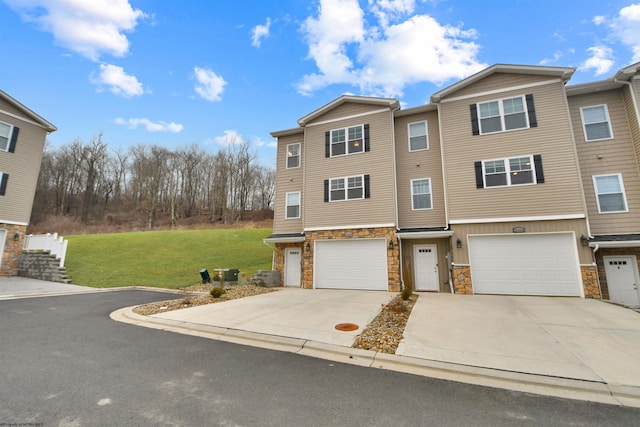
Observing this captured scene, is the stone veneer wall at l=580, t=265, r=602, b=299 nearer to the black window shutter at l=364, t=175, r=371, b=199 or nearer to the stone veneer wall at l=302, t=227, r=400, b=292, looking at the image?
the stone veneer wall at l=302, t=227, r=400, b=292

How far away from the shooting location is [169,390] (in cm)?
337

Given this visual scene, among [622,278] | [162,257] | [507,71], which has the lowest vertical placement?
[622,278]

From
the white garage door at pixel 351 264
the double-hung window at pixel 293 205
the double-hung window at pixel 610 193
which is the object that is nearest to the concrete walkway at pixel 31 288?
the double-hung window at pixel 293 205

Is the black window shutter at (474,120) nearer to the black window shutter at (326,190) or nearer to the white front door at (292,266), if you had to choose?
the black window shutter at (326,190)

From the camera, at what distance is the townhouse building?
10422 mm

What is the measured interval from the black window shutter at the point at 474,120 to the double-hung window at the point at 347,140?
4809 mm

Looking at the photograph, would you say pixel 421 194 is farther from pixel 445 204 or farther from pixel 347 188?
pixel 347 188

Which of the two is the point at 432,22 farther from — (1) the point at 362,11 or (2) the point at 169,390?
(2) the point at 169,390

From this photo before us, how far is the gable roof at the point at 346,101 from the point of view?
13477mm

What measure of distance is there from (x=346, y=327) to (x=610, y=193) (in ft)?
40.9

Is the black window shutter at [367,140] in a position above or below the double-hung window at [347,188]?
above

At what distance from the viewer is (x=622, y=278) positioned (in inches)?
405

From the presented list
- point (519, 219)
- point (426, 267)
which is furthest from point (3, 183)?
point (519, 219)

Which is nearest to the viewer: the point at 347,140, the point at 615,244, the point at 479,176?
the point at 615,244
